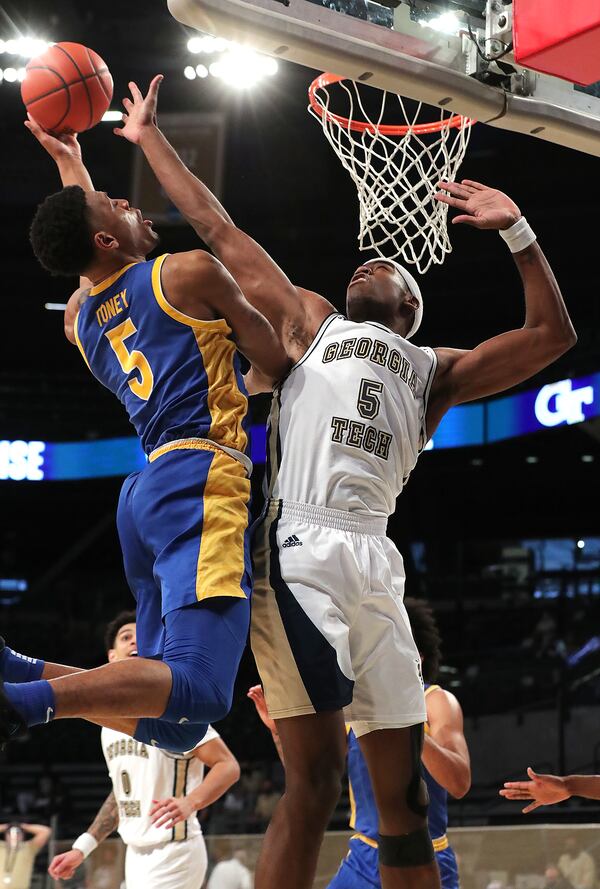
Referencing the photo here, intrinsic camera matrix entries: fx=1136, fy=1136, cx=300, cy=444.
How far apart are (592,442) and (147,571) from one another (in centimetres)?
1234

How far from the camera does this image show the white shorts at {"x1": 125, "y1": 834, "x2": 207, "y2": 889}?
18.6 feet

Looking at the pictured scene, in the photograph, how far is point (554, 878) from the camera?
22.8ft

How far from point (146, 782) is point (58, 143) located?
339 centimetres

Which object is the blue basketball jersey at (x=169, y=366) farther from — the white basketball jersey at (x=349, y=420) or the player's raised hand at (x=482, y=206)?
the player's raised hand at (x=482, y=206)

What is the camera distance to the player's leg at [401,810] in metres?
3.42

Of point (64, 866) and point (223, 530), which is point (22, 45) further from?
point (223, 530)

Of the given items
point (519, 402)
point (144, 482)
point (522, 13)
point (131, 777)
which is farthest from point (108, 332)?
point (519, 402)

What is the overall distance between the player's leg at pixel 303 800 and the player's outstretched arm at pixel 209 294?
1169 mm

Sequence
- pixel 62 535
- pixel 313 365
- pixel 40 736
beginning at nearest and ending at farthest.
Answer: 1. pixel 313 365
2. pixel 40 736
3. pixel 62 535

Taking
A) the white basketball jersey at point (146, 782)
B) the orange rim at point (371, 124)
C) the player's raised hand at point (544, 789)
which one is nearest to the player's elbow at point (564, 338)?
the orange rim at point (371, 124)

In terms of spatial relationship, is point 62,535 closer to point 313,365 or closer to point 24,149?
point 24,149

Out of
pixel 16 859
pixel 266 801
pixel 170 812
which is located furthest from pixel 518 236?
pixel 266 801

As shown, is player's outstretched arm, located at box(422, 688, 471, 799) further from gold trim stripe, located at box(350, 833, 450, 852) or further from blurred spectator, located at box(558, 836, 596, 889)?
blurred spectator, located at box(558, 836, 596, 889)

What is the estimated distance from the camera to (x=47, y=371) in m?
16.6
